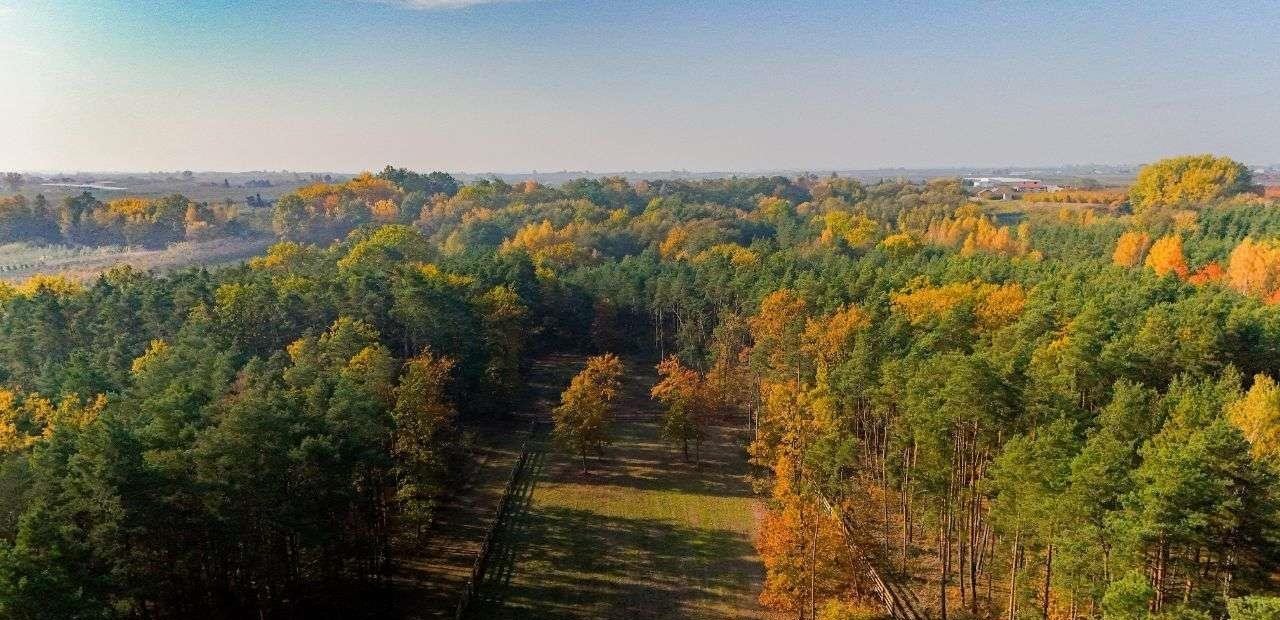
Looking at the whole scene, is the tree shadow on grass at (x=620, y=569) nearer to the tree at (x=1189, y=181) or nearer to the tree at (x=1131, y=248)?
the tree at (x=1131, y=248)

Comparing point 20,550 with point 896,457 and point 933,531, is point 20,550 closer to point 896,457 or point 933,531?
point 896,457

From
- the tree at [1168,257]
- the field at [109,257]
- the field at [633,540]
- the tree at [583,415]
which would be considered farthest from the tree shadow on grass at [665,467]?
the field at [109,257]

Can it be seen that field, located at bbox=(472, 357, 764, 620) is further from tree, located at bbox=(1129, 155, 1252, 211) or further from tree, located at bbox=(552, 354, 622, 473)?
tree, located at bbox=(1129, 155, 1252, 211)

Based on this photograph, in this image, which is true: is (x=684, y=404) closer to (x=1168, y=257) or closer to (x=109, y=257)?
(x=1168, y=257)

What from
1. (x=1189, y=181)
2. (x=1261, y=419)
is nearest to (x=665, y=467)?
(x=1261, y=419)

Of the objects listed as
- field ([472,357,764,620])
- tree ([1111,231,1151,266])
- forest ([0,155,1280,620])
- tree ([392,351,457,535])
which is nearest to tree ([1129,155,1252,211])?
tree ([1111,231,1151,266])

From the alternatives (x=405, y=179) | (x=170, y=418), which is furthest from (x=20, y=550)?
(x=405, y=179)

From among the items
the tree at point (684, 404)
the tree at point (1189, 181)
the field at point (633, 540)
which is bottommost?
the field at point (633, 540)
